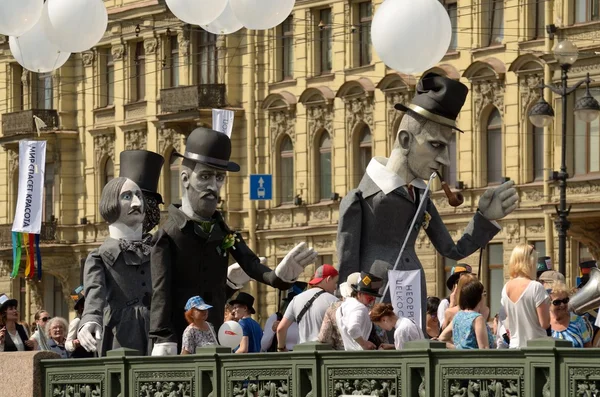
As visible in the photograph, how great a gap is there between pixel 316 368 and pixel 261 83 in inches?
1342

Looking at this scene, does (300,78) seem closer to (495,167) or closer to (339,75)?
(339,75)

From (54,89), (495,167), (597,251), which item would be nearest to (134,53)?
(54,89)

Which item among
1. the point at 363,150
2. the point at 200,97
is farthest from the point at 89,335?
the point at 200,97

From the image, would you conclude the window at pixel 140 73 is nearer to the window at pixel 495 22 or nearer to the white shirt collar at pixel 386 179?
the window at pixel 495 22

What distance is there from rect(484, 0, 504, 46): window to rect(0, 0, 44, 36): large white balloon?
22.7 metres

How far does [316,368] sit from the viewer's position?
1301 centimetres

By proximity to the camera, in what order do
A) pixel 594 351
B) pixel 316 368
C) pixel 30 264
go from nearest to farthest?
1. pixel 594 351
2. pixel 316 368
3. pixel 30 264

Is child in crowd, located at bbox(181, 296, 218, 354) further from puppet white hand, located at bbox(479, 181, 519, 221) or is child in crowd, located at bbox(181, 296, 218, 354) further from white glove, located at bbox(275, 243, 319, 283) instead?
puppet white hand, located at bbox(479, 181, 519, 221)

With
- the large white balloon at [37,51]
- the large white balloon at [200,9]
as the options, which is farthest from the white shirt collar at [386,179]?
the large white balloon at [37,51]

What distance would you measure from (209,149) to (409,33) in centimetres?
173

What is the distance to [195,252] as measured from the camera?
15.2 metres

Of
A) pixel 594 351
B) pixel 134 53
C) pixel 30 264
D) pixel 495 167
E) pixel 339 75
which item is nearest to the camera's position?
pixel 594 351

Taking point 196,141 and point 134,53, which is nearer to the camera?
point 196,141

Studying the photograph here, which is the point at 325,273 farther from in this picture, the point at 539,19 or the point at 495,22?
the point at 495,22
